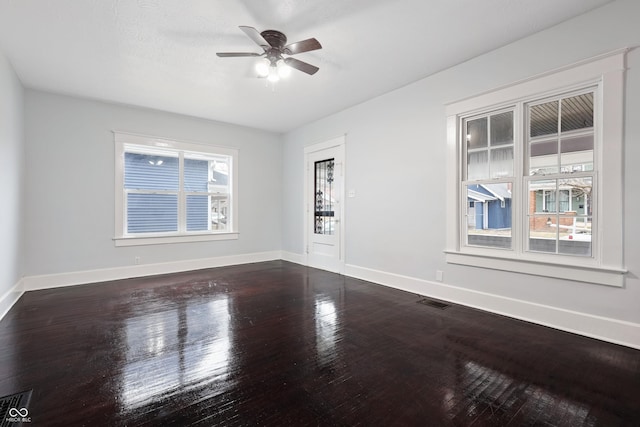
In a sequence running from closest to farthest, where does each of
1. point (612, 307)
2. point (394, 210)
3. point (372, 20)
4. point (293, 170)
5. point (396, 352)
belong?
point (396, 352) < point (612, 307) < point (372, 20) < point (394, 210) < point (293, 170)

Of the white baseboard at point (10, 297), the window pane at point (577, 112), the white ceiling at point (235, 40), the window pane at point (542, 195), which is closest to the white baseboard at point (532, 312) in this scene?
the window pane at point (542, 195)

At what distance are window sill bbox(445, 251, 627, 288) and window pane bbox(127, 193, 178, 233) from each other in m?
4.75

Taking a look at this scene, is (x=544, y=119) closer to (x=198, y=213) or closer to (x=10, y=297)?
(x=198, y=213)

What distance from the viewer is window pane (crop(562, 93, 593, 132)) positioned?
2783mm

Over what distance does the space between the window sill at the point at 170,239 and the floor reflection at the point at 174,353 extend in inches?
88.4

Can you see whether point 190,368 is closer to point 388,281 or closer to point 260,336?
point 260,336

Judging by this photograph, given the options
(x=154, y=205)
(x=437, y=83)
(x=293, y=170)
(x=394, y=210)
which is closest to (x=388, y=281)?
(x=394, y=210)

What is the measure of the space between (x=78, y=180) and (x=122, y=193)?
1.97 ft

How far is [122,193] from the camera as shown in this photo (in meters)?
4.96

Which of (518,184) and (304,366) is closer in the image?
(304,366)

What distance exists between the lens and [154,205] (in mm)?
5348

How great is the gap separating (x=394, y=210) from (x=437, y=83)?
1775 mm

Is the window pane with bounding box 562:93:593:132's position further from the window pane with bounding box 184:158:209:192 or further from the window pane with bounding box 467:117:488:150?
the window pane with bounding box 184:158:209:192
